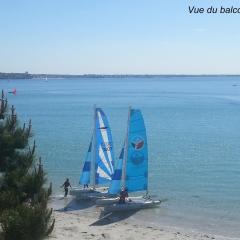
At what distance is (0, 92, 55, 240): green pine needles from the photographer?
11.0m

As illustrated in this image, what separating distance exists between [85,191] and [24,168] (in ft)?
45.5

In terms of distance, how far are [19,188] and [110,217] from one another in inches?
460

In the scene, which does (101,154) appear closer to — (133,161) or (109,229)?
(133,161)

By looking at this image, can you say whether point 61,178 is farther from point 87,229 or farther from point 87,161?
point 87,229

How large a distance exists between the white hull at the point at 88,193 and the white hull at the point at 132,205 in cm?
195

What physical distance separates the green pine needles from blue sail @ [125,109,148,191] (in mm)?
11684

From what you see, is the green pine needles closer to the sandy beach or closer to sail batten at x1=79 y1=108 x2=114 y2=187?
the sandy beach

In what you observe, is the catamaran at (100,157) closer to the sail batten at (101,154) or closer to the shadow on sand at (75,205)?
the sail batten at (101,154)

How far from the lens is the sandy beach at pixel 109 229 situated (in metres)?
20.3

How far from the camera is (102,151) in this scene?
28.7 metres

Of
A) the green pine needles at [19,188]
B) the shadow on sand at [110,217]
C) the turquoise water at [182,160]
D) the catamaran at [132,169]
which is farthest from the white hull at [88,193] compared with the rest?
the green pine needles at [19,188]

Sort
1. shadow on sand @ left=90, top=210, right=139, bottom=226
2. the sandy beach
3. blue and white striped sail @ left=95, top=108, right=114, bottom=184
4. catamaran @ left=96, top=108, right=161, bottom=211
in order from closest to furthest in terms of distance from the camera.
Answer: the sandy beach, shadow on sand @ left=90, top=210, right=139, bottom=226, catamaran @ left=96, top=108, right=161, bottom=211, blue and white striped sail @ left=95, top=108, right=114, bottom=184

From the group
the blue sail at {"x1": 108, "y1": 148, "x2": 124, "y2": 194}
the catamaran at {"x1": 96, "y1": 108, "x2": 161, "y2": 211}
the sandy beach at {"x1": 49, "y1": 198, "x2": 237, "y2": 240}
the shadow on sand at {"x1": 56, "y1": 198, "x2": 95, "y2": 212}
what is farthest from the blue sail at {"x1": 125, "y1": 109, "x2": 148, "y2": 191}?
the sandy beach at {"x1": 49, "y1": 198, "x2": 237, "y2": 240}

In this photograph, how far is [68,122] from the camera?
72.8 metres
